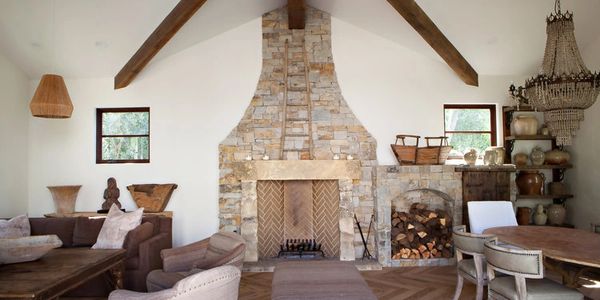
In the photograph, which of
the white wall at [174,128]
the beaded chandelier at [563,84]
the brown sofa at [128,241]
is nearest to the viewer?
the beaded chandelier at [563,84]

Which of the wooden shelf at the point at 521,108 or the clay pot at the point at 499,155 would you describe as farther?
the wooden shelf at the point at 521,108

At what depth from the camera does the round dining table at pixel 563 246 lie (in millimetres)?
2715

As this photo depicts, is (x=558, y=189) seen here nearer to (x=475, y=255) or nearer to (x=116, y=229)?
(x=475, y=255)

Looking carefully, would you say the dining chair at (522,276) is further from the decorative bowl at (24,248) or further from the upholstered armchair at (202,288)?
the decorative bowl at (24,248)

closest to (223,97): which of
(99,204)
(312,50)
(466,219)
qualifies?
(312,50)

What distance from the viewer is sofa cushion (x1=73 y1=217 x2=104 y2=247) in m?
4.51

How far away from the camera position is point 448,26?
195 inches

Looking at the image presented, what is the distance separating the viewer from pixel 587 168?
5422 millimetres

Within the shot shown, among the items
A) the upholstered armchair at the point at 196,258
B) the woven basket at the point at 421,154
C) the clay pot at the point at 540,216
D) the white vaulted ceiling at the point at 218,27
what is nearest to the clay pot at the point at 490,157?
the woven basket at the point at 421,154

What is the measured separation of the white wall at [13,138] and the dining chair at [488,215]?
616 centimetres

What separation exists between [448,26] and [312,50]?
2015 mm

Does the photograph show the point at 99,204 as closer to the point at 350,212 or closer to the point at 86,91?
the point at 86,91

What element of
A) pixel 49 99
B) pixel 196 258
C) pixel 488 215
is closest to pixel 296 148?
pixel 196 258

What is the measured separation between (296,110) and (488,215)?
3022 mm
